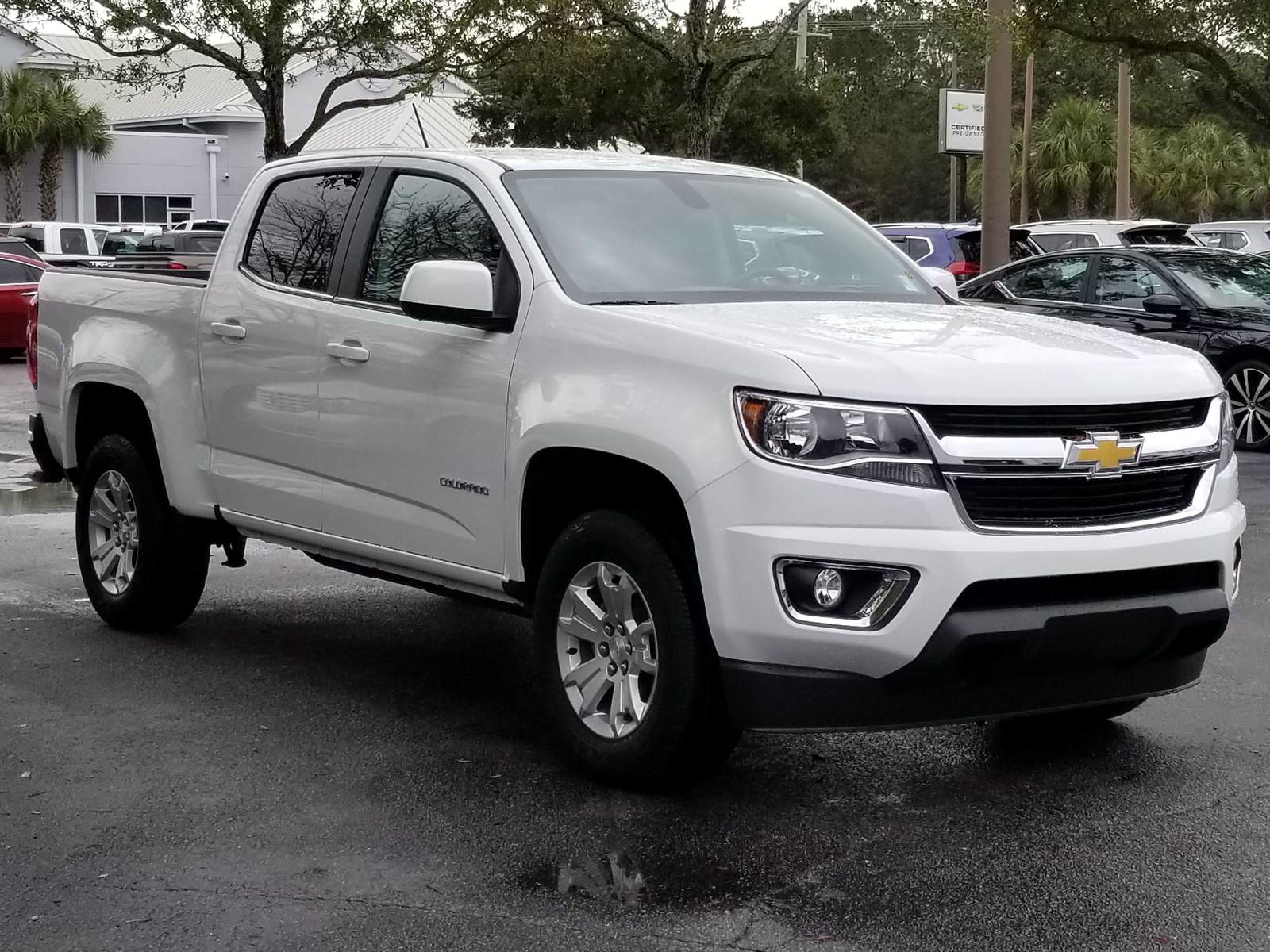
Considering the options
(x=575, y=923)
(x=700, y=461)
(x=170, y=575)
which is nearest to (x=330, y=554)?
(x=170, y=575)

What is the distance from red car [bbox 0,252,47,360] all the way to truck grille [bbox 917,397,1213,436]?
2128 cm

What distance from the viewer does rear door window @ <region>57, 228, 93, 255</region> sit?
33656mm

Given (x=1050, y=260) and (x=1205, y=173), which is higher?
(x=1205, y=173)

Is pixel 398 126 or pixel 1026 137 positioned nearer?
pixel 1026 137

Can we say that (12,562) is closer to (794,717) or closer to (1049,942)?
(794,717)

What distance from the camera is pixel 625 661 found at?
17.2 ft

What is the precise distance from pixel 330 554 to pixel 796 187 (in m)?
2.25

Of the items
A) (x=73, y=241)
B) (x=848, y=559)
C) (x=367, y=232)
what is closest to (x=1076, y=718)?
(x=848, y=559)

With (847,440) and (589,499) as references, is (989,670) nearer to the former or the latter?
(847,440)

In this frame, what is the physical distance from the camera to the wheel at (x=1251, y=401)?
1397 centimetres

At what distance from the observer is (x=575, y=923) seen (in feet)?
13.9

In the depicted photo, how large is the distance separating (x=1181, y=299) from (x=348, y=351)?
389 inches

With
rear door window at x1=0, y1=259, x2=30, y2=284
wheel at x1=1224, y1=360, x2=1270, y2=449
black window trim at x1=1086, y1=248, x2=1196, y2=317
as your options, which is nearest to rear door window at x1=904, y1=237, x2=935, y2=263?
black window trim at x1=1086, y1=248, x2=1196, y2=317

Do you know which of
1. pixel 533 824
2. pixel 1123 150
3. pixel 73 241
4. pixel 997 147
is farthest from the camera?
pixel 1123 150
